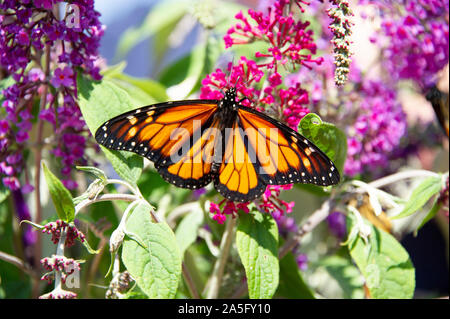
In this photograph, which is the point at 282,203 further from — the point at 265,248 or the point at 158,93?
the point at 158,93

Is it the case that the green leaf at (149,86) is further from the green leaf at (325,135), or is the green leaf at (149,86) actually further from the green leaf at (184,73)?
the green leaf at (325,135)

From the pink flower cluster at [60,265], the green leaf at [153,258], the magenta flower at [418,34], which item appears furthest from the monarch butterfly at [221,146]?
the magenta flower at [418,34]

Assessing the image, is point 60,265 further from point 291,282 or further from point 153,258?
point 291,282

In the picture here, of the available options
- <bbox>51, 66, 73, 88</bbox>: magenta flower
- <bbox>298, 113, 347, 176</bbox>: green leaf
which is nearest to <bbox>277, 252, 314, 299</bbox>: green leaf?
<bbox>298, 113, 347, 176</bbox>: green leaf

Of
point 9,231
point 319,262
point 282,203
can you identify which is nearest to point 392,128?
point 319,262

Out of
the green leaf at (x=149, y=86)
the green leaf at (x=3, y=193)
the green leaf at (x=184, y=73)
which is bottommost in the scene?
the green leaf at (x=3, y=193)

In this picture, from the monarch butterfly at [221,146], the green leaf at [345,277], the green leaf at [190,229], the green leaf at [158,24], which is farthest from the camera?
the green leaf at [158,24]

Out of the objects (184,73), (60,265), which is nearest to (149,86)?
(184,73)
